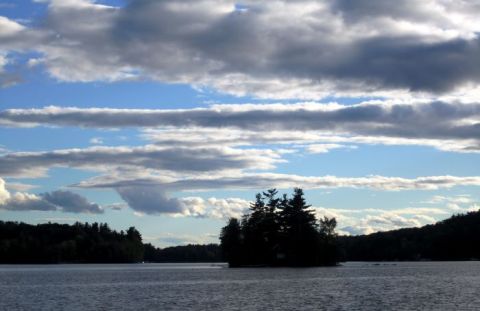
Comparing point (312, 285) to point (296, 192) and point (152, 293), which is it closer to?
point (152, 293)

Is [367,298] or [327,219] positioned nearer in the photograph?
[367,298]

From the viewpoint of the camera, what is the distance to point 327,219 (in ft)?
517

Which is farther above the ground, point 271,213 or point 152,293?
point 271,213

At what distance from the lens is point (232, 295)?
233 ft

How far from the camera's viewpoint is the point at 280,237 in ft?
482

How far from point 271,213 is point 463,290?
252 feet

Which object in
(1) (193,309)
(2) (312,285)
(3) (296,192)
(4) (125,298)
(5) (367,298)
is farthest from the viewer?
(3) (296,192)

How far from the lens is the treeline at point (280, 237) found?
472ft

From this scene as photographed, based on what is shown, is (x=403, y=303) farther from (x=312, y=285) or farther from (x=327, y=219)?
(x=327, y=219)

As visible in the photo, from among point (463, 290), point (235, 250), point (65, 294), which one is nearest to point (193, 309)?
point (65, 294)

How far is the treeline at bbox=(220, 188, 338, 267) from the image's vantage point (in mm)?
144000

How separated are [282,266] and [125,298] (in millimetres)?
80877

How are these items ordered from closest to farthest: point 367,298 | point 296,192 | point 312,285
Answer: point 367,298, point 312,285, point 296,192

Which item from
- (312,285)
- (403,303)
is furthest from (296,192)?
(403,303)
